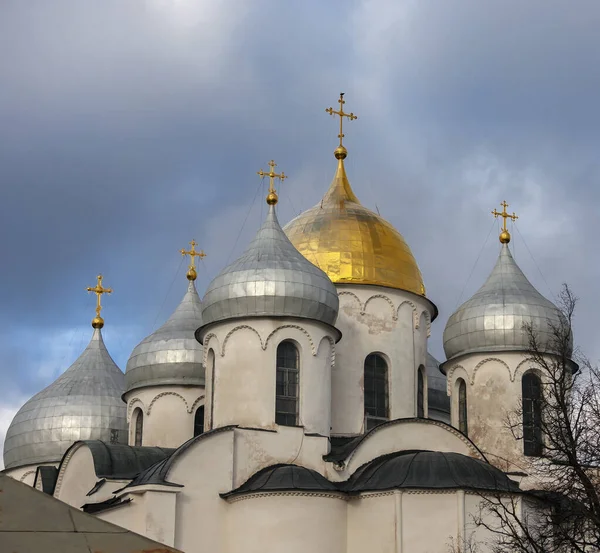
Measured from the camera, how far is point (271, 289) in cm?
2241

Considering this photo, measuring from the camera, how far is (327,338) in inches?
904

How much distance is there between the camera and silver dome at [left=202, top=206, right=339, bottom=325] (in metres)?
22.4

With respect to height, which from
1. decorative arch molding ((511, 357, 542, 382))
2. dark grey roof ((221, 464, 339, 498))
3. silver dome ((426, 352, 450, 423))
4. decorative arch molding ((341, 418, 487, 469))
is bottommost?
dark grey roof ((221, 464, 339, 498))

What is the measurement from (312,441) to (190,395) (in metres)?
6.02

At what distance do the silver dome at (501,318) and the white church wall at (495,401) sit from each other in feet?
0.79

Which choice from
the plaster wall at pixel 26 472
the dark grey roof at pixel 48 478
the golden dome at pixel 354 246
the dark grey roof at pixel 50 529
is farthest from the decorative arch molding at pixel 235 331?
the dark grey roof at pixel 50 529

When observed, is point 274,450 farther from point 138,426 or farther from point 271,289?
point 138,426

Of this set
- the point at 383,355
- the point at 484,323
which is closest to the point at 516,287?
the point at 484,323

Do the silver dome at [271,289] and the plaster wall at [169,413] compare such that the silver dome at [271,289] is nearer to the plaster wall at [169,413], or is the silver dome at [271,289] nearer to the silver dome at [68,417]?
the plaster wall at [169,413]

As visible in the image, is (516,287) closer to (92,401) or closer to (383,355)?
(383,355)

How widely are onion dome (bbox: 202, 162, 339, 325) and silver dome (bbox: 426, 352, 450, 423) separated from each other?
286 inches

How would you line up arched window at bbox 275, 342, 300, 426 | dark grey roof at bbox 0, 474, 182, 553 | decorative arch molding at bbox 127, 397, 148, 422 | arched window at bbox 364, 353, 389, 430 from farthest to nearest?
decorative arch molding at bbox 127, 397, 148, 422
arched window at bbox 364, 353, 389, 430
arched window at bbox 275, 342, 300, 426
dark grey roof at bbox 0, 474, 182, 553

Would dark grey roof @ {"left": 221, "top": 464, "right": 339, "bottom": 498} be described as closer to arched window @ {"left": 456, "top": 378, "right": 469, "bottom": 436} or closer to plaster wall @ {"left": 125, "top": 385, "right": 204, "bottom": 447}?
arched window @ {"left": 456, "top": 378, "right": 469, "bottom": 436}

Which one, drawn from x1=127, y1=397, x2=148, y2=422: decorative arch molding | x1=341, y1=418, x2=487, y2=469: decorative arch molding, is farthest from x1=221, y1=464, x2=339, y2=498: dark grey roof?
x1=127, y1=397, x2=148, y2=422: decorative arch molding
